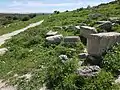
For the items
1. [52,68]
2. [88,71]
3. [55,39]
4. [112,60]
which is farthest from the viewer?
[55,39]

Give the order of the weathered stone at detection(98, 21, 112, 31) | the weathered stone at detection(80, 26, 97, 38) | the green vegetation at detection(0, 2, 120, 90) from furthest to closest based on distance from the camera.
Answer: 1. the weathered stone at detection(98, 21, 112, 31)
2. the weathered stone at detection(80, 26, 97, 38)
3. the green vegetation at detection(0, 2, 120, 90)

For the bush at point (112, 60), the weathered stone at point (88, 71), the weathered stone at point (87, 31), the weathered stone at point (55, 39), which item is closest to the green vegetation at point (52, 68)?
the bush at point (112, 60)

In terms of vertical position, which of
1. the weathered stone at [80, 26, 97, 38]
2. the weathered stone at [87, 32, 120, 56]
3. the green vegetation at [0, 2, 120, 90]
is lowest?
the green vegetation at [0, 2, 120, 90]

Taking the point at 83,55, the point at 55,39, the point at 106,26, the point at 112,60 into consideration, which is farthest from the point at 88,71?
the point at 106,26

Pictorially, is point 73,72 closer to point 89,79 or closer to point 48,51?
point 89,79

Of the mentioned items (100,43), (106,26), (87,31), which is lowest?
(87,31)

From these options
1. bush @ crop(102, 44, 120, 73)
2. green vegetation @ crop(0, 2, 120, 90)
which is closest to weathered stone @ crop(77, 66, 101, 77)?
green vegetation @ crop(0, 2, 120, 90)

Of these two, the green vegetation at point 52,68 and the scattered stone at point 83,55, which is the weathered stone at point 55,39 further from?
the scattered stone at point 83,55

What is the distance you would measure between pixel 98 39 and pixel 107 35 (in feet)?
1.30

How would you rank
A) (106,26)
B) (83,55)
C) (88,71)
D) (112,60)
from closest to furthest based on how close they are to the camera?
(88,71)
(112,60)
(83,55)
(106,26)

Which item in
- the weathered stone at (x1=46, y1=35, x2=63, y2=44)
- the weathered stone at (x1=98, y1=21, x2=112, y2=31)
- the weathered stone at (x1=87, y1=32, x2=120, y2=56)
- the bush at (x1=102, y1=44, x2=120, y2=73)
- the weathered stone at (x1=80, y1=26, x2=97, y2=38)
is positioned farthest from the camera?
the weathered stone at (x1=98, y1=21, x2=112, y2=31)

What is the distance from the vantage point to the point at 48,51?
43.1 ft

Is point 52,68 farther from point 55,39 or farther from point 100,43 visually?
point 55,39

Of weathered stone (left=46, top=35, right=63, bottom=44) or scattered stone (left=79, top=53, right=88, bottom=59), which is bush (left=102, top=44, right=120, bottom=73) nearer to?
scattered stone (left=79, top=53, right=88, bottom=59)
